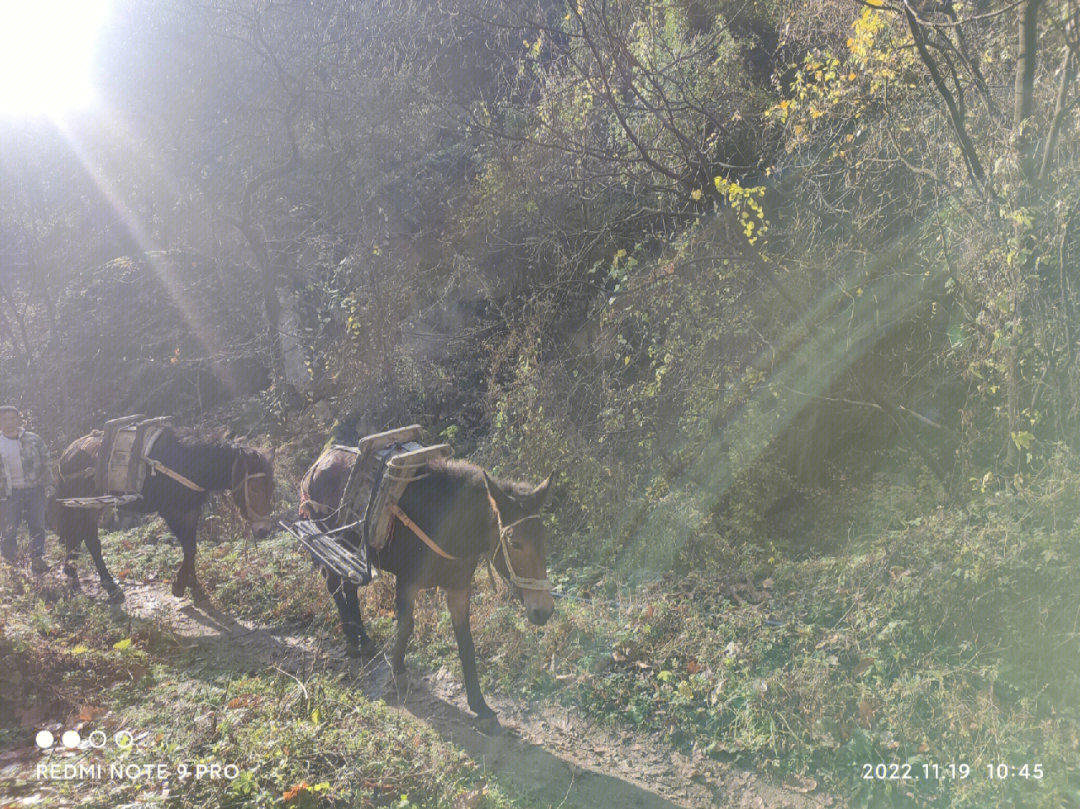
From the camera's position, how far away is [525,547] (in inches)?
161

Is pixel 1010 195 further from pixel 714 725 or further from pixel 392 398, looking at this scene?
pixel 392 398

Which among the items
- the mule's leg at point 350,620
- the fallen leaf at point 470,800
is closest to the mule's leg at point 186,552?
the mule's leg at point 350,620

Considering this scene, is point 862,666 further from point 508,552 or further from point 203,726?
point 203,726

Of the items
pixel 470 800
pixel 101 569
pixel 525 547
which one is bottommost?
pixel 470 800

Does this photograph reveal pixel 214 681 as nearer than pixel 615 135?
Yes

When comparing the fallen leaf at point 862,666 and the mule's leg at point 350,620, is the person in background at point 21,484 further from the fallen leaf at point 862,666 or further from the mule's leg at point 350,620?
the fallen leaf at point 862,666

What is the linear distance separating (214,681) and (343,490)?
67.7 inches

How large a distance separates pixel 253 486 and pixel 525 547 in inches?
170

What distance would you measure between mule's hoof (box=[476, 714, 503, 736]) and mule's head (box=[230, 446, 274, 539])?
3.72 meters

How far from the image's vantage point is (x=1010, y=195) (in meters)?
4.21

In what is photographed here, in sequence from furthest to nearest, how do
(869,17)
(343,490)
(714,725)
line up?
1. (343,490)
2. (869,17)
3. (714,725)

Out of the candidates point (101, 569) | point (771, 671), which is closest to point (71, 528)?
point (101, 569)

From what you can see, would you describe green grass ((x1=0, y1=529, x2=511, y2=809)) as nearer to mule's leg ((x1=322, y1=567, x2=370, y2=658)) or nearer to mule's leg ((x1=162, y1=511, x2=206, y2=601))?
mule's leg ((x1=322, y1=567, x2=370, y2=658))

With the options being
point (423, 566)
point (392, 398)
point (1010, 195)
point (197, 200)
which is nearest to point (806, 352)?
point (1010, 195)
